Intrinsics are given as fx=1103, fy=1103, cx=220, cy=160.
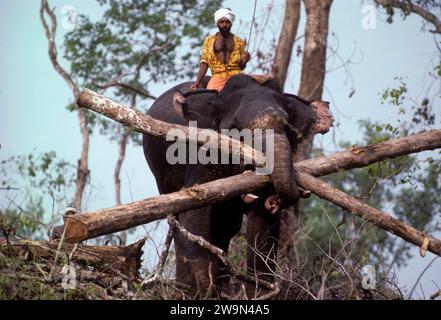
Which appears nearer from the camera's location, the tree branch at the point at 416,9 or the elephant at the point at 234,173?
the elephant at the point at 234,173

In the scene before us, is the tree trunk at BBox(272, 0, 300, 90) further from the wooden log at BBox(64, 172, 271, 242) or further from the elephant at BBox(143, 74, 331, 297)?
the wooden log at BBox(64, 172, 271, 242)

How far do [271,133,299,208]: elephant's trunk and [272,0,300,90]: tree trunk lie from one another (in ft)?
21.8

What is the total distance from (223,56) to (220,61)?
57 millimetres

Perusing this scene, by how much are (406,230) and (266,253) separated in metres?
1.40

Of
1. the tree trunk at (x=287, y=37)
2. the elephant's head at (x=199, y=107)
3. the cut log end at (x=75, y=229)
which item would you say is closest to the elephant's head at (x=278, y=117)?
the elephant's head at (x=199, y=107)

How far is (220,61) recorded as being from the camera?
10.1 metres

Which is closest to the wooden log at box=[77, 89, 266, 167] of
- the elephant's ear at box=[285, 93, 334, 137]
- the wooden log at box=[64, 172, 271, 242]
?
the wooden log at box=[64, 172, 271, 242]

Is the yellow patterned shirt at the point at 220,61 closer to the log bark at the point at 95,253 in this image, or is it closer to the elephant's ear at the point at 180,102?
the elephant's ear at the point at 180,102

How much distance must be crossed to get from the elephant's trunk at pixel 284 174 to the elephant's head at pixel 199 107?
120 centimetres

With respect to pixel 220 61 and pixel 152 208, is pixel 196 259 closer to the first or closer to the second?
pixel 152 208

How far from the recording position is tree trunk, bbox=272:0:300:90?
49.6 feet

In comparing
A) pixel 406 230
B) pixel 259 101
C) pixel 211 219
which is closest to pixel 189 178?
pixel 211 219

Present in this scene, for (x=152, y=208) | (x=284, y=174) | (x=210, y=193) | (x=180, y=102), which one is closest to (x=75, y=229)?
(x=152, y=208)

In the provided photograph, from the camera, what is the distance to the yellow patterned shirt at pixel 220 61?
33.2 feet
